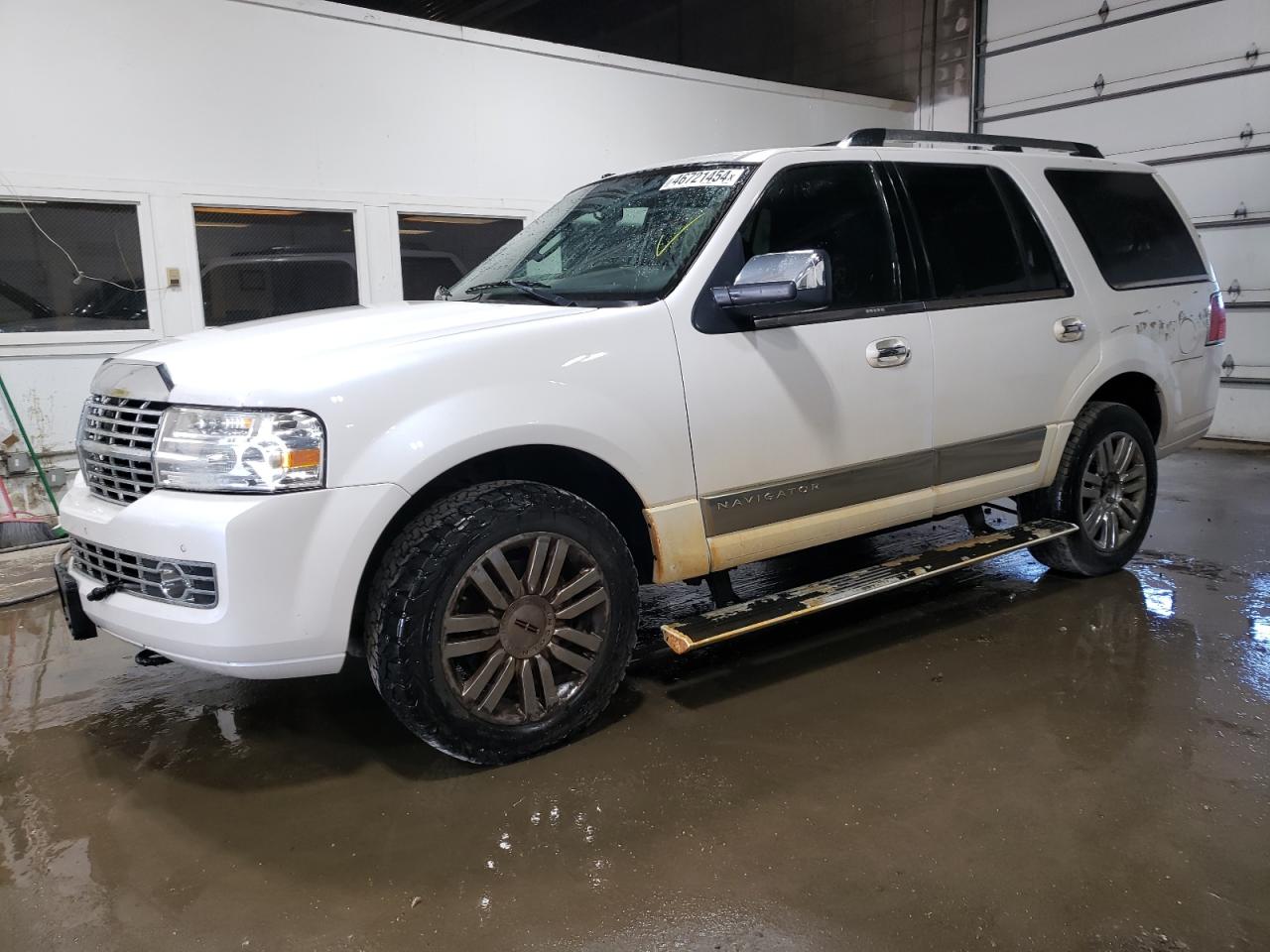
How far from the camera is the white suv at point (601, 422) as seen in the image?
2338 mm

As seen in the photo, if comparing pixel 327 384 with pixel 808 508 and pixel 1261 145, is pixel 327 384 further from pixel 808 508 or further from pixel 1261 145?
pixel 1261 145

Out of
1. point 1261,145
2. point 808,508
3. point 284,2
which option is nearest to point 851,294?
point 808,508

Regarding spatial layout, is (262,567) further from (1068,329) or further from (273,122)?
(273,122)

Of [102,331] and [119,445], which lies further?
[102,331]

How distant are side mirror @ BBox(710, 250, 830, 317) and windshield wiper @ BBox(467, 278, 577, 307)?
506mm

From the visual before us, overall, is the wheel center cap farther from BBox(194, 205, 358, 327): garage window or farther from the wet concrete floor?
BBox(194, 205, 358, 327): garage window

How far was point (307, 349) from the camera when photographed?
247 cm

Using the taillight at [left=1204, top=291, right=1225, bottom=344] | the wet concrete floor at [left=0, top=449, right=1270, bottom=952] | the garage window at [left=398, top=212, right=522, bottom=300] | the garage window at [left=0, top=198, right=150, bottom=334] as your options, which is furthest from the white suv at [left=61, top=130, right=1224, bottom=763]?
the garage window at [left=398, top=212, right=522, bottom=300]

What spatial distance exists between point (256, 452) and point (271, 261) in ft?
16.6

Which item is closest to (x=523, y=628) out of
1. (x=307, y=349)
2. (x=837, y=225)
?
(x=307, y=349)

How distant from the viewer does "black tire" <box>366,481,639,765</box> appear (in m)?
2.43

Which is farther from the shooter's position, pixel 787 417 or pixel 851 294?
pixel 851 294

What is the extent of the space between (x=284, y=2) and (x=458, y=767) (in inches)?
238

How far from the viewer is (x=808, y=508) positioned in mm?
3184
